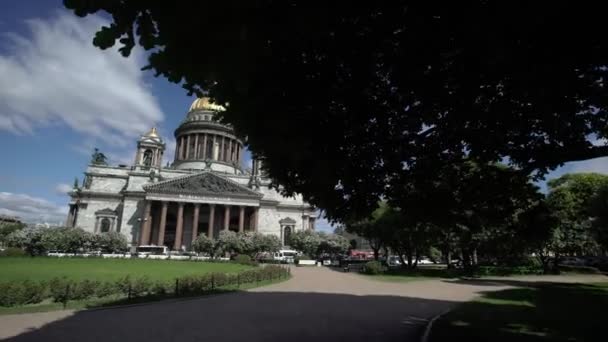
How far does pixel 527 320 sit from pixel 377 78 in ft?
35.4

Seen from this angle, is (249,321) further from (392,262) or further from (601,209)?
(392,262)

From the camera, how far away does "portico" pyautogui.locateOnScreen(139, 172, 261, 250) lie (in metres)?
65.4

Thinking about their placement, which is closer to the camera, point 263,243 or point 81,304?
point 81,304

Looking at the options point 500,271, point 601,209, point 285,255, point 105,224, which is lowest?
point 500,271

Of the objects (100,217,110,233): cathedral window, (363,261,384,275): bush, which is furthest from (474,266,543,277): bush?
(100,217,110,233): cathedral window

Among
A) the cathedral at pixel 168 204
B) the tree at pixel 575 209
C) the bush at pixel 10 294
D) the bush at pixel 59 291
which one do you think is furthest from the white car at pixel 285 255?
the bush at pixel 10 294

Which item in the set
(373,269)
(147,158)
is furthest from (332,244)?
(147,158)

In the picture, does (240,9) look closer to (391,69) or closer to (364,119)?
(391,69)

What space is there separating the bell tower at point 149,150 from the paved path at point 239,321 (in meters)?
67.2

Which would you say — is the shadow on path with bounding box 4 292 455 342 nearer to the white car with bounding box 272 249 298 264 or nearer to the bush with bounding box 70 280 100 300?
the bush with bounding box 70 280 100 300

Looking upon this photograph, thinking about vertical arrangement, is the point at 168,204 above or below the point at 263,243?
above

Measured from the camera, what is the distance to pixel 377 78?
6992 mm

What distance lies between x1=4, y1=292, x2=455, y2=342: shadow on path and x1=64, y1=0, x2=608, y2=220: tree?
12.1 feet

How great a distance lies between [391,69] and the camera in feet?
21.9
